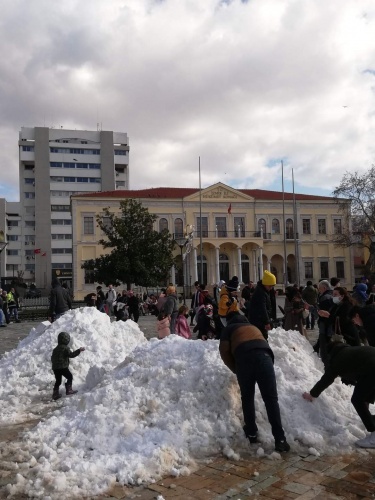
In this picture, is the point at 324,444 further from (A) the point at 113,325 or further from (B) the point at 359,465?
(A) the point at 113,325

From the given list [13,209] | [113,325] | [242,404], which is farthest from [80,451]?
[13,209]

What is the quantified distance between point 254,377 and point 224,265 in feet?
176

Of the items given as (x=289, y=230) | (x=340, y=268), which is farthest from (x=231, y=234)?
(x=340, y=268)

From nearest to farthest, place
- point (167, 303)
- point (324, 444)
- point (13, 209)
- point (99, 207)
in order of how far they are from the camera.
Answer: point (324, 444), point (167, 303), point (99, 207), point (13, 209)

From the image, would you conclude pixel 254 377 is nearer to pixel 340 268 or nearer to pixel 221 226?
pixel 221 226

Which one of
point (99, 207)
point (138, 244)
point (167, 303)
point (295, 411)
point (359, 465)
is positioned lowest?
point (359, 465)

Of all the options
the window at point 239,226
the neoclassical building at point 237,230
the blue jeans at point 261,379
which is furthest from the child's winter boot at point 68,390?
the window at point 239,226

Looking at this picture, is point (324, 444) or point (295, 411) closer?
point (324, 444)

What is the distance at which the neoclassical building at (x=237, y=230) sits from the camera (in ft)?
179

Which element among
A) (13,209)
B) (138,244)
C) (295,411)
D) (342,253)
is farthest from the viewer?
(13,209)

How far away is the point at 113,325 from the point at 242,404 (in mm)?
6069

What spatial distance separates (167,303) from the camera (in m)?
12.4

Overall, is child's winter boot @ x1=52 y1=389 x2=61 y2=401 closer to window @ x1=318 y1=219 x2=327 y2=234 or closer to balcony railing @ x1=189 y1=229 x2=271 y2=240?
balcony railing @ x1=189 y1=229 x2=271 y2=240

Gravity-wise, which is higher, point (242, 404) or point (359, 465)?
point (242, 404)
